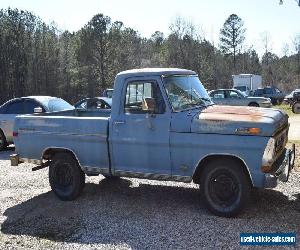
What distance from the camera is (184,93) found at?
7.05 meters

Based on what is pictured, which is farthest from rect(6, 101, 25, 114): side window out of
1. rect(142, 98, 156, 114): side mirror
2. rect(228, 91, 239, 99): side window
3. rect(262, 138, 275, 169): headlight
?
rect(228, 91, 239, 99): side window

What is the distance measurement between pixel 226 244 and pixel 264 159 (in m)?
1.31

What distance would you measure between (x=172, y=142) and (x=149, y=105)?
67 centimetres

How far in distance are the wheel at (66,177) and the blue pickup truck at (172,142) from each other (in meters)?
0.02

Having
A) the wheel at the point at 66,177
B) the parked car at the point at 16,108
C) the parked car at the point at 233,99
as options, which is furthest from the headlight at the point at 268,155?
the parked car at the point at 233,99

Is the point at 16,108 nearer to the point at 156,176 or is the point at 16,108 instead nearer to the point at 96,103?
the point at 96,103

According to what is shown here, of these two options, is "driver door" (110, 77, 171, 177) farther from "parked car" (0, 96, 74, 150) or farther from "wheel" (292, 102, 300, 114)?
"wheel" (292, 102, 300, 114)

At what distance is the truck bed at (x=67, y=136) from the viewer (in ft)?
24.1

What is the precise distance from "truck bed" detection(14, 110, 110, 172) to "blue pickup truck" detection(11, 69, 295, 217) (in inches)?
0.7

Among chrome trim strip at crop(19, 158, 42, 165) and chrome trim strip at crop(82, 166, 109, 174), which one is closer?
chrome trim strip at crop(82, 166, 109, 174)

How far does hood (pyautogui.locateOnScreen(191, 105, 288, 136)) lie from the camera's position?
19.8ft

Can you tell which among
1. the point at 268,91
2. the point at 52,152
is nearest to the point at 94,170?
the point at 52,152

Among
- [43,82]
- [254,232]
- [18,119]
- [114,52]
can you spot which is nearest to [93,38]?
[114,52]

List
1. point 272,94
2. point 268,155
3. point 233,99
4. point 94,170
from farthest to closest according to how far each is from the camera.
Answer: point 272,94 < point 233,99 < point 94,170 < point 268,155
